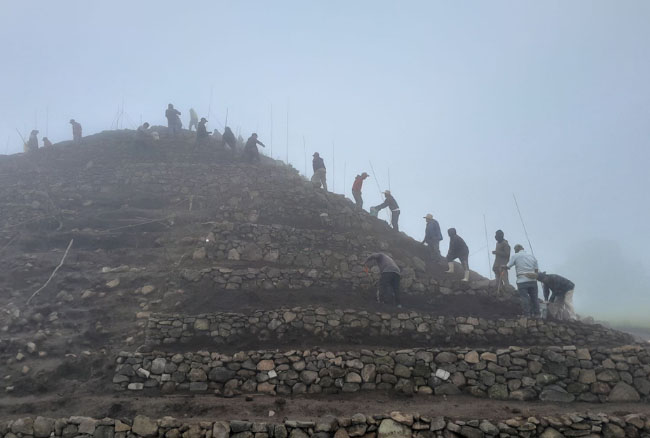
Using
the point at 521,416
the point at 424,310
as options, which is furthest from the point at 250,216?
the point at 521,416

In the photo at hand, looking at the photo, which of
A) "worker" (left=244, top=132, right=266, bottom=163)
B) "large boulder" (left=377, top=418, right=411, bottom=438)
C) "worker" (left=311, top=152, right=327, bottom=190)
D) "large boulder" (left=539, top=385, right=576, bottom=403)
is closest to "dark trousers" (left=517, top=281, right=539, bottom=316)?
"large boulder" (left=539, top=385, right=576, bottom=403)

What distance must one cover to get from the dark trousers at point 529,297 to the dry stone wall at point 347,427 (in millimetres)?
5201

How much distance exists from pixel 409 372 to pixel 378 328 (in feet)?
7.43

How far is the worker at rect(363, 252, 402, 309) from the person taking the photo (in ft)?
49.8

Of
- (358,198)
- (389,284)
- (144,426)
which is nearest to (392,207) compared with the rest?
(358,198)

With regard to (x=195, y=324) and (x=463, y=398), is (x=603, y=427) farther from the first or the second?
(x=195, y=324)

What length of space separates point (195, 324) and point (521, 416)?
29.9 ft

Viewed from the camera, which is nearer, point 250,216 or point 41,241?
point 41,241

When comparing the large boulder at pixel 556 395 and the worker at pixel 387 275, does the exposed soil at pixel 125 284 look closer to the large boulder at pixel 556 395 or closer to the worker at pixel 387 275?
the large boulder at pixel 556 395

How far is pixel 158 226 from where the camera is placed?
20312 mm

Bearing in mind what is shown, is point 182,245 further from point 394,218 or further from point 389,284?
point 394,218

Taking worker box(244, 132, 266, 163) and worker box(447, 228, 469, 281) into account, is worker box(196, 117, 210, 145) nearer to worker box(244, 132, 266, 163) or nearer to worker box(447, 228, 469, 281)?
worker box(244, 132, 266, 163)

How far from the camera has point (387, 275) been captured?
15.3 metres

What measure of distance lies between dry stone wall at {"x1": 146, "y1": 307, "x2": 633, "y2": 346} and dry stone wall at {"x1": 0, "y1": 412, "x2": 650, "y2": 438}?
3.96 m
